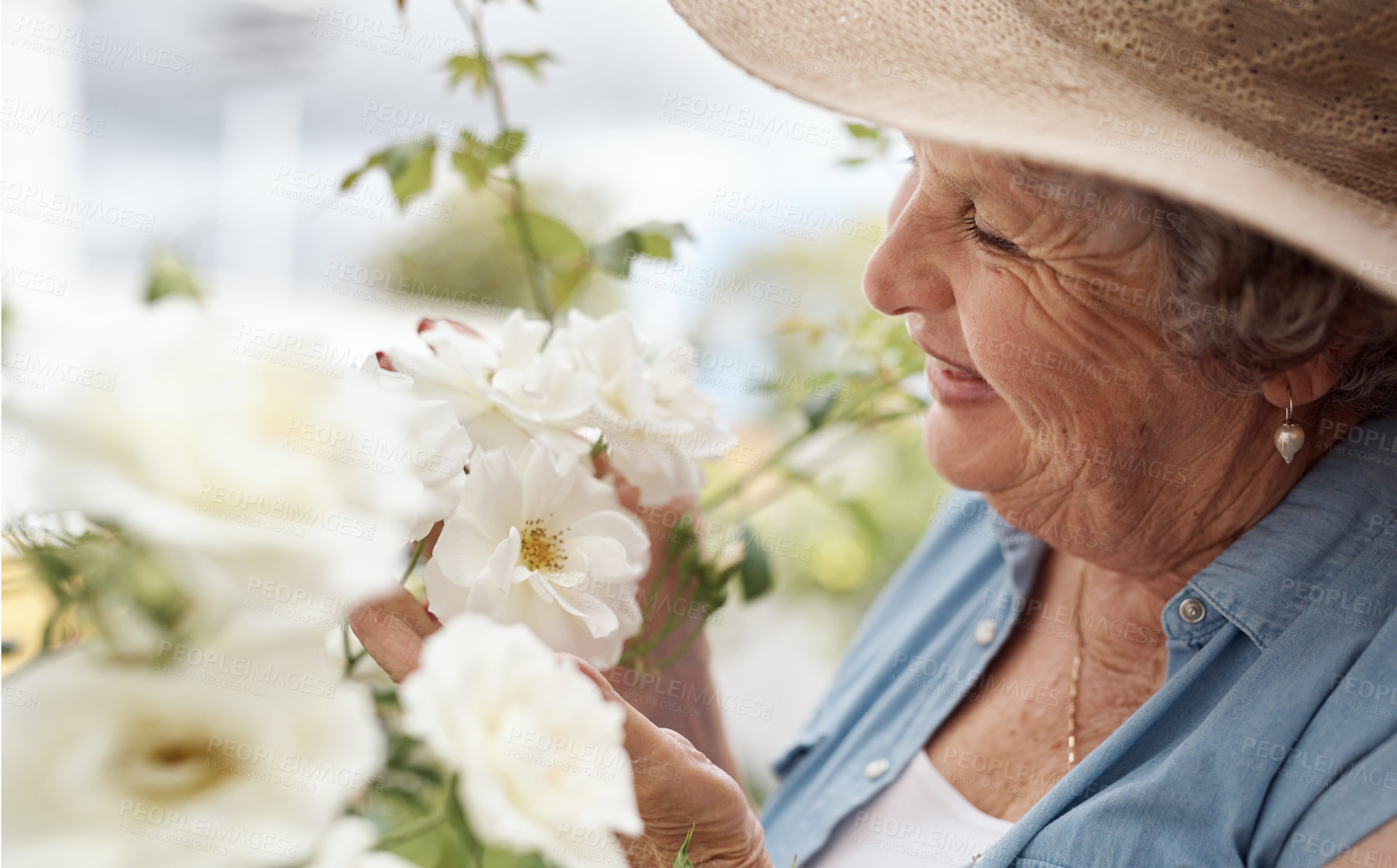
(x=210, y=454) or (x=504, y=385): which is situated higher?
(x=210, y=454)

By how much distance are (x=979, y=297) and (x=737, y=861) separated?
0.43m

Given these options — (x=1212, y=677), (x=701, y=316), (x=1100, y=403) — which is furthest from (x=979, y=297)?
(x=701, y=316)

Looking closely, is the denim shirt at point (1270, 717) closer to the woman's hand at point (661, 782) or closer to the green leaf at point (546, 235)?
the woman's hand at point (661, 782)

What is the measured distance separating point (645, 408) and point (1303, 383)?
1.63ft

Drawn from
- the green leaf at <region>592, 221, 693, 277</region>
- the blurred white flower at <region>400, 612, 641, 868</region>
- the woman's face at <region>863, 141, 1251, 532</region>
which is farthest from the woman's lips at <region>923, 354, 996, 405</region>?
the blurred white flower at <region>400, 612, 641, 868</region>

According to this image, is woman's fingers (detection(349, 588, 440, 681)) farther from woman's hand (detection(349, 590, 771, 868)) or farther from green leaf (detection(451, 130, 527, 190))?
green leaf (detection(451, 130, 527, 190))

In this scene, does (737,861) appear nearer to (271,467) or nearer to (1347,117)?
(271,467)

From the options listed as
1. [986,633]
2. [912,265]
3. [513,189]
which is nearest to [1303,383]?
[912,265]

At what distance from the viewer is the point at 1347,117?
583 mm

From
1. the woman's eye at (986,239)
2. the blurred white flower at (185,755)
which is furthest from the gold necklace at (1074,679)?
the blurred white flower at (185,755)

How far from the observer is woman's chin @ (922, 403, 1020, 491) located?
845mm

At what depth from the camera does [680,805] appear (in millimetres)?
587

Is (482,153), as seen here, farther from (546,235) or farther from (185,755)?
(185,755)

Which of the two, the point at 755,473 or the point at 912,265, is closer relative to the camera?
the point at 912,265
